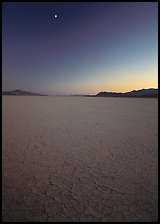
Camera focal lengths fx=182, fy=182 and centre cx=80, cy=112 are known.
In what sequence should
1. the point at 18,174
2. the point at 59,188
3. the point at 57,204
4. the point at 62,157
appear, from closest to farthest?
the point at 57,204 → the point at 59,188 → the point at 18,174 → the point at 62,157

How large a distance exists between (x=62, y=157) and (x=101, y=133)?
2516 mm

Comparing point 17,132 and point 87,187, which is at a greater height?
point 17,132

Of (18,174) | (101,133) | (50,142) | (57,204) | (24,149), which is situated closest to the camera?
(57,204)

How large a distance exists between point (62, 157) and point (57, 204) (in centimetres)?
154

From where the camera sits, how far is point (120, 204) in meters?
2.36

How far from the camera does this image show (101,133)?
6.12 meters

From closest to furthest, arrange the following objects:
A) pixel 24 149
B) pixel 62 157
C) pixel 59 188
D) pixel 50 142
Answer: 1. pixel 59 188
2. pixel 62 157
3. pixel 24 149
4. pixel 50 142

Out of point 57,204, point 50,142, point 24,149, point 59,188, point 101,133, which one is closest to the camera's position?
point 57,204

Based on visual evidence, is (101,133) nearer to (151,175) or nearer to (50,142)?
(50,142)

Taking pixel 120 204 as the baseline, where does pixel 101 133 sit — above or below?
above

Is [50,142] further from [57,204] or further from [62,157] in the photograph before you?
[57,204]

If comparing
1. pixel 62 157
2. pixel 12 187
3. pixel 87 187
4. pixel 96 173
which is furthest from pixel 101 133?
pixel 12 187

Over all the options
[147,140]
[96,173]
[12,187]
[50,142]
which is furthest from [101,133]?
[12,187]

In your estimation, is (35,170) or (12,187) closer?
(12,187)
